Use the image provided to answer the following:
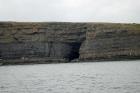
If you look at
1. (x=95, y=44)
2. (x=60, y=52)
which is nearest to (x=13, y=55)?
(x=60, y=52)

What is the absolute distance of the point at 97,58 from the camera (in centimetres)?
13512

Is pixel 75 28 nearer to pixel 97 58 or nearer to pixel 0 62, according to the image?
pixel 97 58

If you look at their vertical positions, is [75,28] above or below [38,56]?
above

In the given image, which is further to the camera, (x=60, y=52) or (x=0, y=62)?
(x=60, y=52)

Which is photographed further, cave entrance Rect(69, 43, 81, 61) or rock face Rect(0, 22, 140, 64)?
cave entrance Rect(69, 43, 81, 61)

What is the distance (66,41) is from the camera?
139750 mm

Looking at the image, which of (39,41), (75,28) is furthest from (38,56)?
(75,28)

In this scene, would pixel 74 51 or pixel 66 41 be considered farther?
pixel 74 51

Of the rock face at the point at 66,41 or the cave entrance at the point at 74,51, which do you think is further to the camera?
the cave entrance at the point at 74,51

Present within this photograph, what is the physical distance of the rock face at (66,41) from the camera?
135 meters

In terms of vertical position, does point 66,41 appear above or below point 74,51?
above

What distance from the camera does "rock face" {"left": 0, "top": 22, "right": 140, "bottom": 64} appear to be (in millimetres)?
135125

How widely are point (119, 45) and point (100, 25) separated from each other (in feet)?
33.7

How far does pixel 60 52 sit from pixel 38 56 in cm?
760
